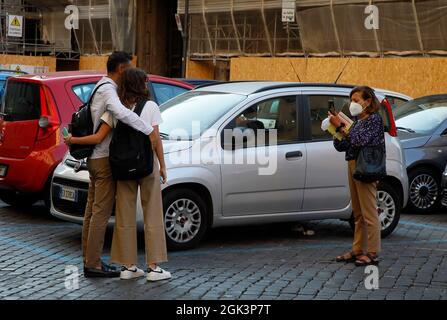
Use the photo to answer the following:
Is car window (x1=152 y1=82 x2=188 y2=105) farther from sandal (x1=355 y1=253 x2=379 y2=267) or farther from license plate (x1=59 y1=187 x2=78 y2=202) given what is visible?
sandal (x1=355 y1=253 x2=379 y2=267)

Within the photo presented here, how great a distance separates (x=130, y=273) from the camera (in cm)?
763

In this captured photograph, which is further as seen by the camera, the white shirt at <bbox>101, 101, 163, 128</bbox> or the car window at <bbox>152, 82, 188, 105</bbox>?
the car window at <bbox>152, 82, 188, 105</bbox>

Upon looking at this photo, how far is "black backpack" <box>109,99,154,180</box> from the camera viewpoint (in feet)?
24.1

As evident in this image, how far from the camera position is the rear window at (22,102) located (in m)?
11.0

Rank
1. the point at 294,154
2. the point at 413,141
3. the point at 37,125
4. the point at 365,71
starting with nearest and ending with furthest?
the point at 294,154, the point at 37,125, the point at 413,141, the point at 365,71

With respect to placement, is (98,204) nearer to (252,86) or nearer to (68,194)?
(68,194)

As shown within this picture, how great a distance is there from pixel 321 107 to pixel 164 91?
260 cm

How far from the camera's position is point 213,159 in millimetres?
9180

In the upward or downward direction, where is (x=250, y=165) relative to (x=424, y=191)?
upward

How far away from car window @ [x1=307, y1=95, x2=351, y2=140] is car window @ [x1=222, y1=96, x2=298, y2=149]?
8.9 inches

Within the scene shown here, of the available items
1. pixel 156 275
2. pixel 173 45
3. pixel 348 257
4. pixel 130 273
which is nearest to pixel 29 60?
pixel 173 45

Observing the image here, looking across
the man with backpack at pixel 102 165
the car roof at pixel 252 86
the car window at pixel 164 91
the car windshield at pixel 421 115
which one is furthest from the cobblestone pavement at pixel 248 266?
the car windshield at pixel 421 115

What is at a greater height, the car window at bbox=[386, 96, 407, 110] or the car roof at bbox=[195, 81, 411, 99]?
the car roof at bbox=[195, 81, 411, 99]

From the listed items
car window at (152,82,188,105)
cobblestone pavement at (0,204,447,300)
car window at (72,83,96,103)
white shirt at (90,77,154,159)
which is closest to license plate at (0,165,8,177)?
cobblestone pavement at (0,204,447,300)
